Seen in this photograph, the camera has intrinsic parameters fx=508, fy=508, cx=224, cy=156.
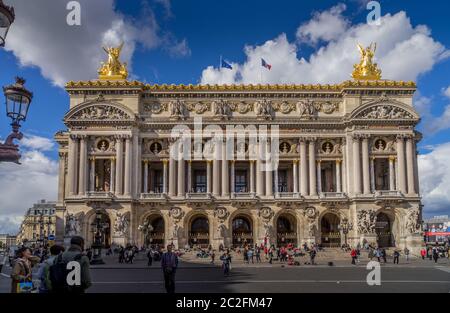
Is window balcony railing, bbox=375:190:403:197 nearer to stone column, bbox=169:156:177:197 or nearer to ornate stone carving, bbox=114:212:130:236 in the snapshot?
stone column, bbox=169:156:177:197

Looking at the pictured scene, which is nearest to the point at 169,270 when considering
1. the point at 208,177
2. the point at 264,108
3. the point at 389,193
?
the point at 208,177

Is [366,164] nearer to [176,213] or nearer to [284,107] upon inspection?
[284,107]

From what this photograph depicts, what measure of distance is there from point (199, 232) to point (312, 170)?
17882mm

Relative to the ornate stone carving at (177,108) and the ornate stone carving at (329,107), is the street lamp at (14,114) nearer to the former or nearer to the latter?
the ornate stone carving at (177,108)

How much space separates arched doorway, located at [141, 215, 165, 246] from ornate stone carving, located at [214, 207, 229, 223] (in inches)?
322

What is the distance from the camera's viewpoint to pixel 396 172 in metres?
69.9

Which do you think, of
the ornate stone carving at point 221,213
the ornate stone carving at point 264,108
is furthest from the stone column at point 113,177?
the ornate stone carving at point 264,108

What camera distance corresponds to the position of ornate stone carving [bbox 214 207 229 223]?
6819cm

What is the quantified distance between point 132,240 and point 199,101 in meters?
21.2

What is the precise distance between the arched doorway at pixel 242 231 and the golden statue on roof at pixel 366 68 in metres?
25.9

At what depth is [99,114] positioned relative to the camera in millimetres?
69250

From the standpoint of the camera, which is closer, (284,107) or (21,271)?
(21,271)

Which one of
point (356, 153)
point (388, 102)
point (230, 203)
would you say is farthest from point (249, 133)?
point (388, 102)

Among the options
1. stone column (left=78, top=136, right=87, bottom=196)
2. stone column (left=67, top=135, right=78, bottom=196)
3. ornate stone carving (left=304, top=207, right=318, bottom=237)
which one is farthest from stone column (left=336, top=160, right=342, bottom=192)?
stone column (left=67, top=135, right=78, bottom=196)
